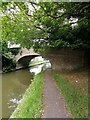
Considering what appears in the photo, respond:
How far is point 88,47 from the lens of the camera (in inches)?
750

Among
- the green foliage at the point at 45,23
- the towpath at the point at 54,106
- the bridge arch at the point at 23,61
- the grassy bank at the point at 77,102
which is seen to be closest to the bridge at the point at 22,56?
the bridge arch at the point at 23,61

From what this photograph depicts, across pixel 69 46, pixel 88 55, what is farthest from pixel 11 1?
pixel 88 55

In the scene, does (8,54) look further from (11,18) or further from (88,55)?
(11,18)

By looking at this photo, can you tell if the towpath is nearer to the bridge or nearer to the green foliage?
the green foliage

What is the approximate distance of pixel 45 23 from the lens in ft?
47.2

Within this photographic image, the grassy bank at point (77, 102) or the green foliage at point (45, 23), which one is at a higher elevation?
the green foliage at point (45, 23)

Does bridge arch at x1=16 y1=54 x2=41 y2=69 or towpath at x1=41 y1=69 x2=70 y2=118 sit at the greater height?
towpath at x1=41 y1=69 x2=70 y2=118

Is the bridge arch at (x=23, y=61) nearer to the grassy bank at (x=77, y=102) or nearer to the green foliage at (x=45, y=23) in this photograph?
the green foliage at (x=45, y=23)

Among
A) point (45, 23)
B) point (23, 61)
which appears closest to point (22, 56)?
point (23, 61)

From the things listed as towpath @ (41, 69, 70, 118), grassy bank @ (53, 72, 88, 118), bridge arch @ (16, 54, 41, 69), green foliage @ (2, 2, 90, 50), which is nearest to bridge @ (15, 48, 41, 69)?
bridge arch @ (16, 54, 41, 69)

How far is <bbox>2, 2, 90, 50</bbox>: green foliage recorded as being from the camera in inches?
434

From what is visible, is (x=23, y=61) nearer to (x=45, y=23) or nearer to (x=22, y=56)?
(x=22, y=56)

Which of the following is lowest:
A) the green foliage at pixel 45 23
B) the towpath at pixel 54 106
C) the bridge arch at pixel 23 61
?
the bridge arch at pixel 23 61

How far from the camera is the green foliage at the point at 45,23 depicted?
11027mm
